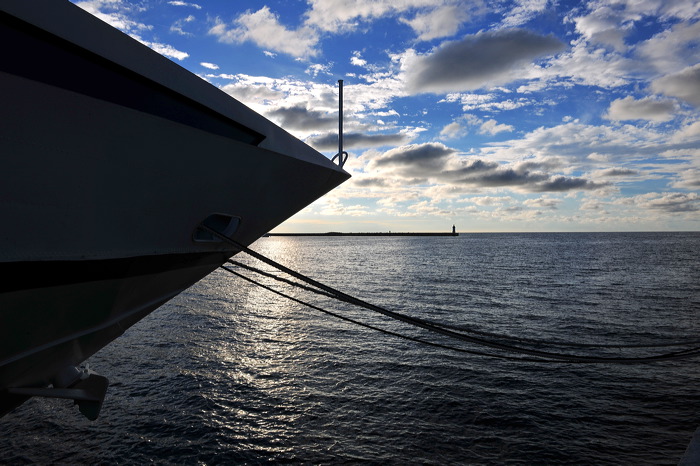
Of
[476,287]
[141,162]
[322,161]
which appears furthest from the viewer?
[476,287]

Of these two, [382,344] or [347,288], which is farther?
[347,288]

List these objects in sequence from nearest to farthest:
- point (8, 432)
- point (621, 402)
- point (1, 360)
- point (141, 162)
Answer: point (141, 162), point (1, 360), point (8, 432), point (621, 402)

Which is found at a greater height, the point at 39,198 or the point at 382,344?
the point at 39,198

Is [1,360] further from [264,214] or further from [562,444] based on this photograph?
[562,444]

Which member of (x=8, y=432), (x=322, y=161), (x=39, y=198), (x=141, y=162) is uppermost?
(x=322, y=161)

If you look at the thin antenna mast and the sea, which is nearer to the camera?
the thin antenna mast

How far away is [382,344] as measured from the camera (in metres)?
17.2

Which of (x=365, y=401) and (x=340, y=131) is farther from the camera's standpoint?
→ (x=365, y=401)

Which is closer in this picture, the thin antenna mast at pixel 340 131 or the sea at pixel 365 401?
the thin antenna mast at pixel 340 131

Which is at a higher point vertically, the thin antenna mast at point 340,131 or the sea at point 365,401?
the thin antenna mast at point 340,131

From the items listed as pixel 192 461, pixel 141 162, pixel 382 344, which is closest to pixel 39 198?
pixel 141 162

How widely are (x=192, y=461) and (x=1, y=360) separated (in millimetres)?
6380

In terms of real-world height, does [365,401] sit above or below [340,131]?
below

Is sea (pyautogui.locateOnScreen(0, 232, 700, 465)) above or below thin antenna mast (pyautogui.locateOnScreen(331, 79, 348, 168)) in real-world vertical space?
below
